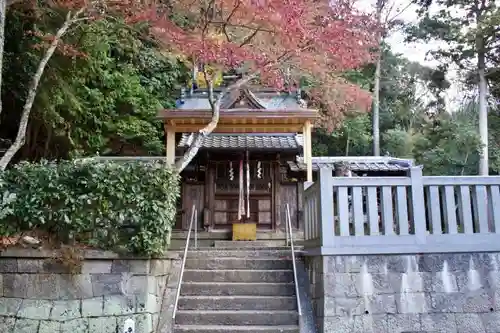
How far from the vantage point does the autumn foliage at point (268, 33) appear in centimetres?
716

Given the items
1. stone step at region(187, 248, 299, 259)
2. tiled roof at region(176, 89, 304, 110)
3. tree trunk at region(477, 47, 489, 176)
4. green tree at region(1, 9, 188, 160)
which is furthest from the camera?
tree trunk at region(477, 47, 489, 176)

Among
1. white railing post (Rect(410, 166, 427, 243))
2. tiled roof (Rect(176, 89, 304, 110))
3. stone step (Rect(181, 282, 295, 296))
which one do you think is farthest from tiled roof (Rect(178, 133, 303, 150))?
white railing post (Rect(410, 166, 427, 243))

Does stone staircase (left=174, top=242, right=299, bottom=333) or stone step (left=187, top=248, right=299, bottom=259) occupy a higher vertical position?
stone step (left=187, top=248, right=299, bottom=259)

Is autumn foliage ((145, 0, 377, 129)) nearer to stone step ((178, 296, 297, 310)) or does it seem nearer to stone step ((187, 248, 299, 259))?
stone step ((187, 248, 299, 259))

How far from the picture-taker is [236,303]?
6.17 m

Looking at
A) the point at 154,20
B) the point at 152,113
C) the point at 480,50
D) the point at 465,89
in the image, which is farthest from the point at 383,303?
the point at 465,89

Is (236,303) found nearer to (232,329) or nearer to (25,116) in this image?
(232,329)

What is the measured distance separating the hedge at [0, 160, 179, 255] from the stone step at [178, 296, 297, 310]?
109 cm

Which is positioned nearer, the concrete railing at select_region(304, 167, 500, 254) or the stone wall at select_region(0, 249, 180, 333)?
the stone wall at select_region(0, 249, 180, 333)

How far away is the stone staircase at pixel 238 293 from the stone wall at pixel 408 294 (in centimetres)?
71

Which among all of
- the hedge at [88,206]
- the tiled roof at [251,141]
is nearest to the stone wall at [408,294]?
the hedge at [88,206]

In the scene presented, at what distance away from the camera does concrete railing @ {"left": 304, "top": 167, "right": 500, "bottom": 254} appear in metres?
5.66

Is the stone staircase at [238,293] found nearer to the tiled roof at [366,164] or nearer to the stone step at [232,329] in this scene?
the stone step at [232,329]

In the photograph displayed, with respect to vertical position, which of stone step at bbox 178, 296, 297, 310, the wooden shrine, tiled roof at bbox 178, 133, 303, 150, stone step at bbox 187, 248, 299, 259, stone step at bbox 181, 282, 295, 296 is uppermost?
tiled roof at bbox 178, 133, 303, 150
